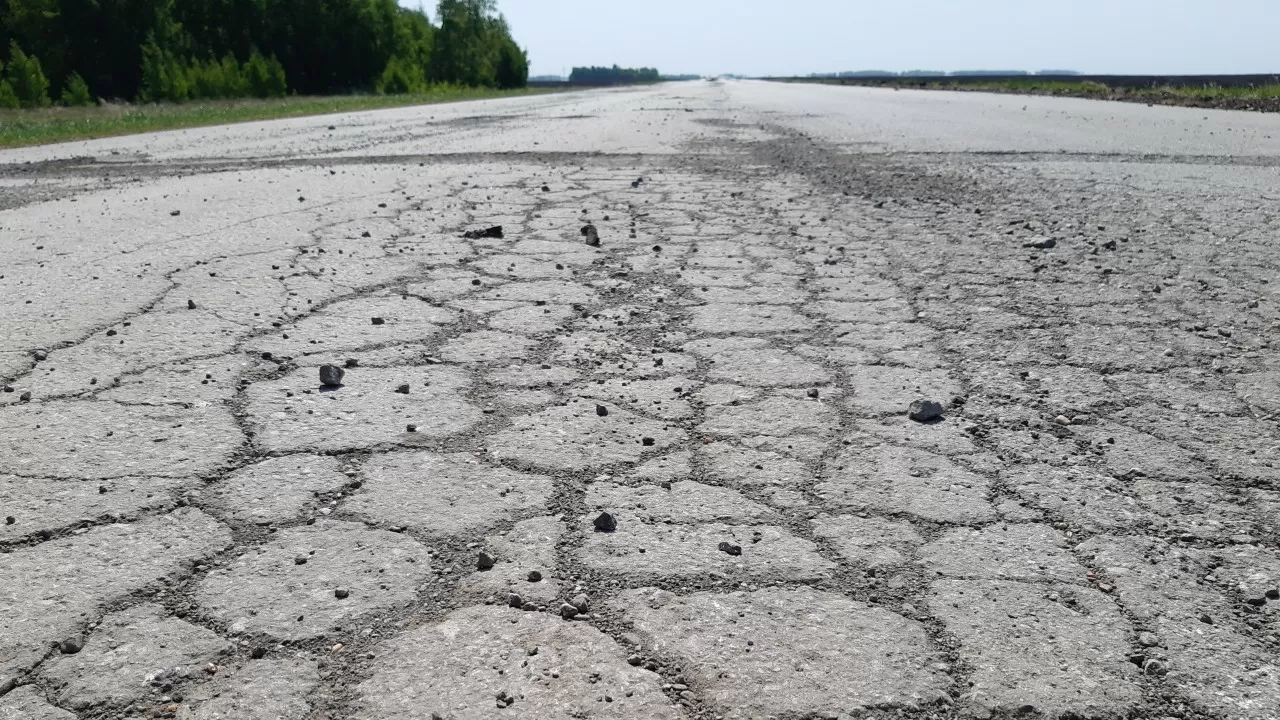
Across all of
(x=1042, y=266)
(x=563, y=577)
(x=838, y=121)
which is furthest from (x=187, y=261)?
(x=838, y=121)

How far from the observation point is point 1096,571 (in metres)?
1.45

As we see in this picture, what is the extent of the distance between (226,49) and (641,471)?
140 ft

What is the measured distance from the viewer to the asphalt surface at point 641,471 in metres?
1.23

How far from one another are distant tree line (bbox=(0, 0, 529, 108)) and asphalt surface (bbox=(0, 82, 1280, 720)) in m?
27.2

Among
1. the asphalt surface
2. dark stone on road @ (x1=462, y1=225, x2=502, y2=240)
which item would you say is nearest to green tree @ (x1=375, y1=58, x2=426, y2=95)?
dark stone on road @ (x1=462, y1=225, x2=502, y2=240)

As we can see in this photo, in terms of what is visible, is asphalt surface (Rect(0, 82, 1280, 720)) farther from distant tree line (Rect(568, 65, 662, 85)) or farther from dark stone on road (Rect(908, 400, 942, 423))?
distant tree line (Rect(568, 65, 662, 85))

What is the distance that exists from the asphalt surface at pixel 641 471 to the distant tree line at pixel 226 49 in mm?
27153

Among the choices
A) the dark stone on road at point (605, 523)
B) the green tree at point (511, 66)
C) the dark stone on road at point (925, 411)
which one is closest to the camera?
the dark stone on road at point (605, 523)

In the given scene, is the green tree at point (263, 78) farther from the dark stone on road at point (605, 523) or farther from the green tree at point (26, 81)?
the dark stone on road at point (605, 523)

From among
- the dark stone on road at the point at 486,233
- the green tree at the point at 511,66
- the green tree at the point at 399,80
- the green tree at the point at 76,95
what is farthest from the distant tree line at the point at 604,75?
the dark stone on road at the point at 486,233

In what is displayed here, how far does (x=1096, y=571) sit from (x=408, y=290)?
7.53 ft

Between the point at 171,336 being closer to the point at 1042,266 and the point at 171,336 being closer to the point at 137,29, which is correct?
the point at 1042,266

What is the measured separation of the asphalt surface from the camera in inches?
48.3

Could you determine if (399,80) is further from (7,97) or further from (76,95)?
(7,97)
